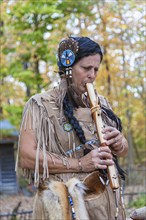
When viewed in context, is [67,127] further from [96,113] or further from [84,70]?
[84,70]

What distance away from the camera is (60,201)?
2.33 m

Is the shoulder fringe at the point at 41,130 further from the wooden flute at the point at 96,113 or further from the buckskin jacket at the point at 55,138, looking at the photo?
the wooden flute at the point at 96,113

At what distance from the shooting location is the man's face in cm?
258

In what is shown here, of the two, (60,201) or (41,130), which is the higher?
(41,130)

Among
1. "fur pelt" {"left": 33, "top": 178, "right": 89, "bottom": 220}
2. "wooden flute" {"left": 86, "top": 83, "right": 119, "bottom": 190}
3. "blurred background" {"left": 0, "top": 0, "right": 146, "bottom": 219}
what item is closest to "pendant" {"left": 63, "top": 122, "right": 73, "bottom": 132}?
"wooden flute" {"left": 86, "top": 83, "right": 119, "bottom": 190}

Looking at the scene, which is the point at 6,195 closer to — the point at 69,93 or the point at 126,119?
the point at 126,119

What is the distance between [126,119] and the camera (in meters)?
20.1

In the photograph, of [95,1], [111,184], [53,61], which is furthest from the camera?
[95,1]

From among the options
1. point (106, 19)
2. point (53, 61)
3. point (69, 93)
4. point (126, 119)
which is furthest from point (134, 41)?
point (69, 93)

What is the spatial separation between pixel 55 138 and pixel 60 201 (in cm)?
37

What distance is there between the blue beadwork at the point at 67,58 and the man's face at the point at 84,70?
3 centimetres

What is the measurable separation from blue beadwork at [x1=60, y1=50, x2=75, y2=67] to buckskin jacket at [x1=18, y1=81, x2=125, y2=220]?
0.49 ft

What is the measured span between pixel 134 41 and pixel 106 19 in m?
1.87

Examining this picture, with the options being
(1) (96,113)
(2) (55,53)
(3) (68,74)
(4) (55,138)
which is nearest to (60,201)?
(4) (55,138)
